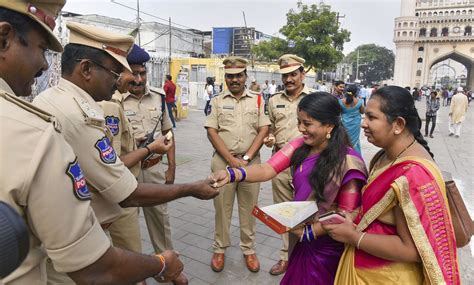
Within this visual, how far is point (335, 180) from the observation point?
1.98 m

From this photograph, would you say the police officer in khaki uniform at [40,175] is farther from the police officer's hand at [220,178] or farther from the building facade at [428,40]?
the building facade at [428,40]

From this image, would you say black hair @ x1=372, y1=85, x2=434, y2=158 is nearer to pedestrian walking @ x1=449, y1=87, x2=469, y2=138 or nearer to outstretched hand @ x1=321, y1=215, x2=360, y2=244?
outstretched hand @ x1=321, y1=215, x2=360, y2=244

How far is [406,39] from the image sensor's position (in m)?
61.8

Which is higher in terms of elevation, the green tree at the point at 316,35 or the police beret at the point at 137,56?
the green tree at the point at 316,35

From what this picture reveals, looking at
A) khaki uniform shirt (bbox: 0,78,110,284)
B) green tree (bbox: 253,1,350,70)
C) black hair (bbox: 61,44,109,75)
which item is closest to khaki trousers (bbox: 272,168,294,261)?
black hair (bbox: 61,44,109,75)

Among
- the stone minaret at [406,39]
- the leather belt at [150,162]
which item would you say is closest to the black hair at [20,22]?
the leather belt at [150,162]

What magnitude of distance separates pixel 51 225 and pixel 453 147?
1128cm

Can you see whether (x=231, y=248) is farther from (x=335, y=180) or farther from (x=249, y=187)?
(x=335, y=180)

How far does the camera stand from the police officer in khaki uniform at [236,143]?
337 centimetres

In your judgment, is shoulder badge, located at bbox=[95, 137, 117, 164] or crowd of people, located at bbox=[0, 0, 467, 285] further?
shoulder badge, located at bbox=[95, 137, 117, 164]

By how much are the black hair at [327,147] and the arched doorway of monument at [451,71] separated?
228 feet

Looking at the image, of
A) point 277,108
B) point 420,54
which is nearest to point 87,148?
point 277,108

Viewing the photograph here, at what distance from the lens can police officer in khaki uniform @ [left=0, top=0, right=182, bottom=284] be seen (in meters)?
0.87

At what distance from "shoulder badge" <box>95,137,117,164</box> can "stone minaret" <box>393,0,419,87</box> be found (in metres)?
66.8
